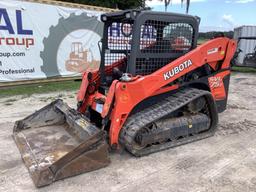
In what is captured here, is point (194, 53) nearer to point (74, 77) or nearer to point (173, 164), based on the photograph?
point (173, 164)

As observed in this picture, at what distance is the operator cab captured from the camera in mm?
3889

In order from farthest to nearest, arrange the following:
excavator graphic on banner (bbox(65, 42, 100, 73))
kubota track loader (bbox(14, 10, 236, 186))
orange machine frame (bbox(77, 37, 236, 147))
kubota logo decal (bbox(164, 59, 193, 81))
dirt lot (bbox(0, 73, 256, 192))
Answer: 1. excavator graphic on banner (bbox(65, 42, 100, 73))
2. kubota logo decal (bbox(164, 59, 193, 81))
3. orange machine frame (bbox(77, 37, 236, 147))
4. kubota track loader (bbox(14, 10, 236, 186))
5. dirt lot (bbox(0, 73, 256, 192))

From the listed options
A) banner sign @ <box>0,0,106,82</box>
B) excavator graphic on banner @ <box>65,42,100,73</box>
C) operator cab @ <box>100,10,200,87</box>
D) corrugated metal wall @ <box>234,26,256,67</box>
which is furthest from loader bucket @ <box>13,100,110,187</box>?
corrugated metal wall @ <box>234,26,256,67</box>

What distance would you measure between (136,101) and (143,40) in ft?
2.99

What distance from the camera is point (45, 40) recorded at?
9031 mm

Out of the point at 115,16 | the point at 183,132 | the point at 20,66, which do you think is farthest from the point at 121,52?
the point at 20,66

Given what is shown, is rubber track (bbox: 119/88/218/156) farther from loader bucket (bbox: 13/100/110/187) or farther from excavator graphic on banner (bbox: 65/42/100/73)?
excavator graphic on banner (bbox: 65/42/100/73)

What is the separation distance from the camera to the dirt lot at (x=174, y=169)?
3.10m

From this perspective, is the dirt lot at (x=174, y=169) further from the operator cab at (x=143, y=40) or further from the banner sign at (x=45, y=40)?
the banner sign at (x=45, y=40)

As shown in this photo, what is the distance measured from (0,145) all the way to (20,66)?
4.79 meters

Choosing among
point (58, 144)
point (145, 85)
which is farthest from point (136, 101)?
point (58, 144)

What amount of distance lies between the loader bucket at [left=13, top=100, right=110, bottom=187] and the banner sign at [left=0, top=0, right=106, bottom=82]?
432cm

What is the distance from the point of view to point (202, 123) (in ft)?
14.6

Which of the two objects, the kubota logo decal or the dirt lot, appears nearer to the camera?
the dirt lot
